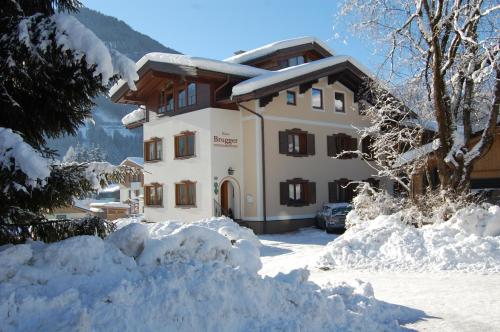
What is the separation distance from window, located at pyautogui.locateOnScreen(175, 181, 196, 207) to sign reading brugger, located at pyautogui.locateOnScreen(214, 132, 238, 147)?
2.28m

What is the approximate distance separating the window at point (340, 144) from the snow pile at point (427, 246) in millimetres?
12445

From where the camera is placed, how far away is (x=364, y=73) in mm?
24188

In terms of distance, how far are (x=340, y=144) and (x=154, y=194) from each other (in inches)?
398

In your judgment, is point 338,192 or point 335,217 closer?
point 335,217

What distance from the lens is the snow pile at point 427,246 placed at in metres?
Result: 9.84

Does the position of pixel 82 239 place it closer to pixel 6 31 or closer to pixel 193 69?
pixel 6 31

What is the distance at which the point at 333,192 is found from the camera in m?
24.2

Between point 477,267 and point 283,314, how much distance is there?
234 inches

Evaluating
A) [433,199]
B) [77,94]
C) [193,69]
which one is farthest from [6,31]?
[193,69]

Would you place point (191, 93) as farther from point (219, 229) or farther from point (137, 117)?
point (219, 229)

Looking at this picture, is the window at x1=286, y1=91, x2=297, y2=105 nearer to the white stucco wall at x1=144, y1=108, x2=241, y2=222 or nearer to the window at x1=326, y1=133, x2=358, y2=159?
the white stucco wall at x1=144, y1=108, x2=241, y2=222

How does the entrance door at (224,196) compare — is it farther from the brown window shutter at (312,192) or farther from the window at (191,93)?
the window at (191,93)

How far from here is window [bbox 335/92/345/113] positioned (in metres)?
25.2

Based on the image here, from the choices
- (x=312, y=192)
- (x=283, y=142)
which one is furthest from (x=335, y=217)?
(x=283, y=142)
